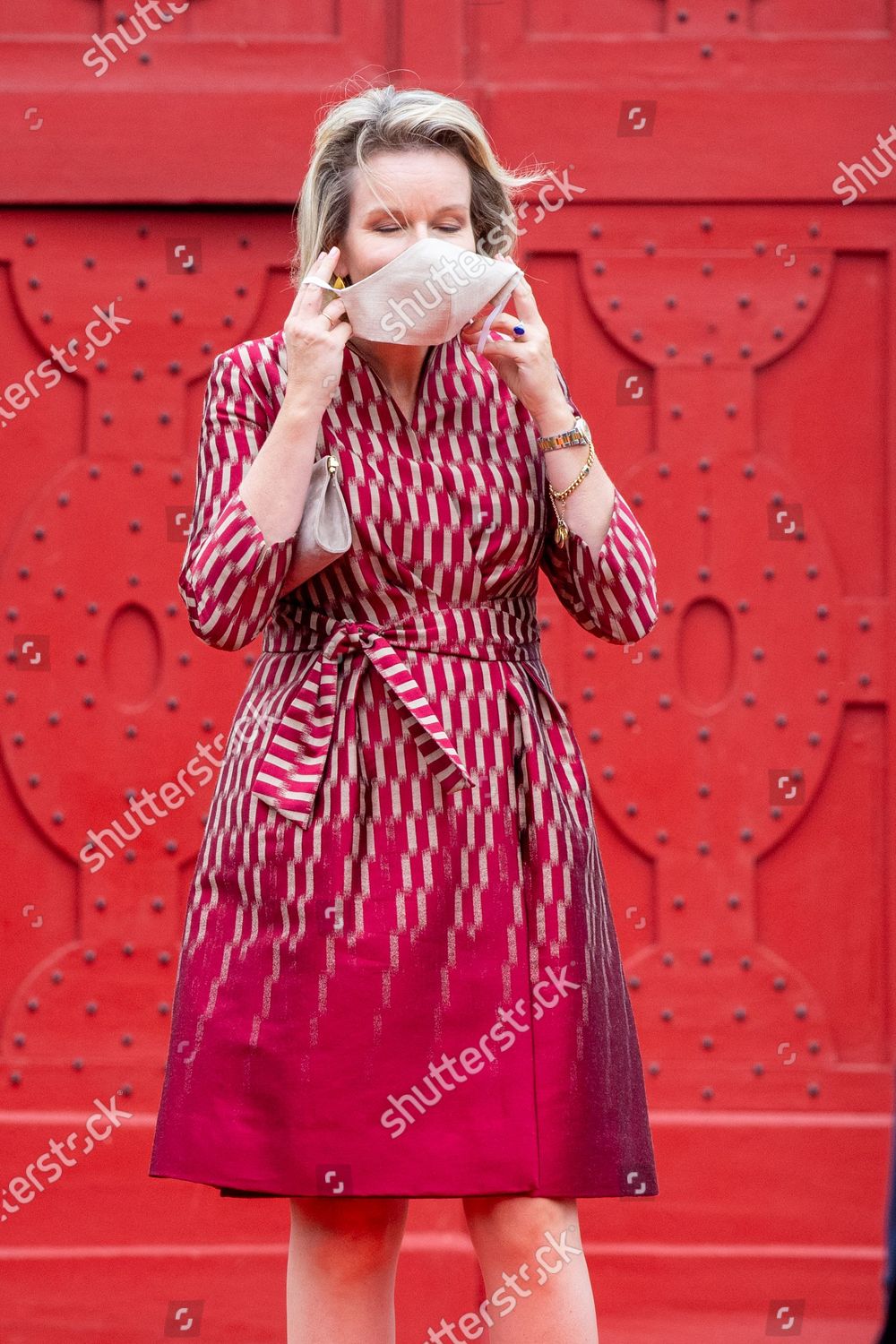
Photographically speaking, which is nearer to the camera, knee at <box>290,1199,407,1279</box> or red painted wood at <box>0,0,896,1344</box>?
knee at <box>290,1199,407,1279</box>

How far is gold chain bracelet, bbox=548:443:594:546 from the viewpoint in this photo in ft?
6.56

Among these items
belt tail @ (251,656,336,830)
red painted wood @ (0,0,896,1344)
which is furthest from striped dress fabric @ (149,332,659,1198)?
red painted wood @ (0,0,896,1344)

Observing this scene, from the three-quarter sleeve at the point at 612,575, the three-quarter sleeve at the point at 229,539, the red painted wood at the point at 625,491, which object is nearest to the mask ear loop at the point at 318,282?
the three-quarter sleeve at the point at 229,539

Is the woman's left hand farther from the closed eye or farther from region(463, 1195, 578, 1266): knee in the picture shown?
region(463, 1195, 578, 1266): knee

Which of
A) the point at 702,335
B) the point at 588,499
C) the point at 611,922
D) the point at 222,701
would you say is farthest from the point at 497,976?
the point at 702,335

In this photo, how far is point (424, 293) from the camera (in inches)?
77.0

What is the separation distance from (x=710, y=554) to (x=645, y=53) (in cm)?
100

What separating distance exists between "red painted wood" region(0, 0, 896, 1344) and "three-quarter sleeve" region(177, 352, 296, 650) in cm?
149

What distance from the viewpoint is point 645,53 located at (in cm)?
352

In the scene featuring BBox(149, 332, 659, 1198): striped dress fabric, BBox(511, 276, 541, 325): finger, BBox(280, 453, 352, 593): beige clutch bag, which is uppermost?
BBox(511, 276, 541, 325): finger

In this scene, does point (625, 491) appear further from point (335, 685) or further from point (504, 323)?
point (335, 685)

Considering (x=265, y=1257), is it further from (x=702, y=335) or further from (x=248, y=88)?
(x=248, y=88)

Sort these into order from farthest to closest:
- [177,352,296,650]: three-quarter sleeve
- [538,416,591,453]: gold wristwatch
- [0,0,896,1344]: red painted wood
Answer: [0,0,896,1344]: red painted wood, [538,416,591,453]: gold wristwatch, [177,352,296,650]: three-quarter sleeve

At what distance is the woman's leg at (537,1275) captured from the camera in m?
1.93
